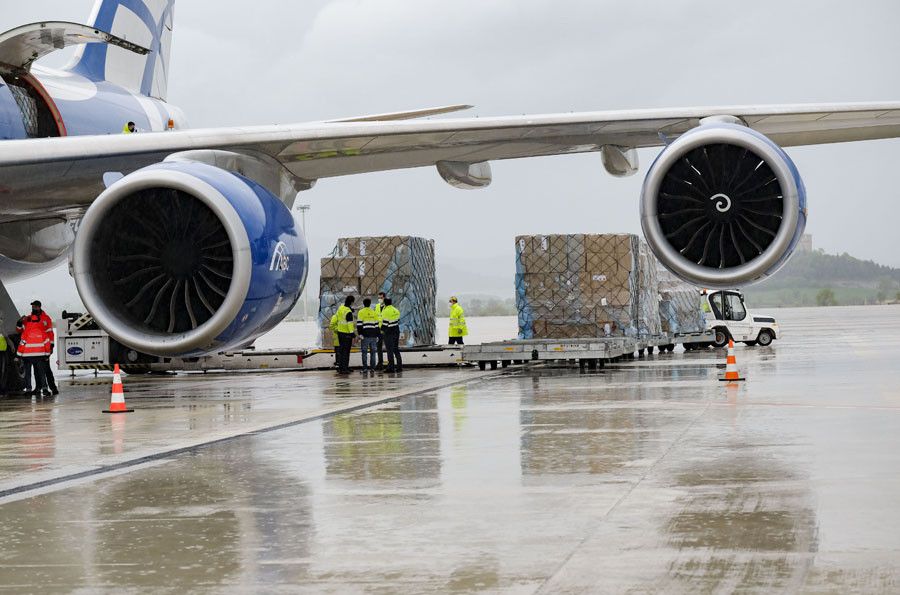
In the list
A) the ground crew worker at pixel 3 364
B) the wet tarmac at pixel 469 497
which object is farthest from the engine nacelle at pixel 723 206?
the ground crew worker at pixel 3 364

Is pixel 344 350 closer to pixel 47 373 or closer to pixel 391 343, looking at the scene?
pixel 391 343

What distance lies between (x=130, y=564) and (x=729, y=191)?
768 centimetres

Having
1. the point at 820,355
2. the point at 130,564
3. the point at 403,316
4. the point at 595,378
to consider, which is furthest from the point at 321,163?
the point at 820,355

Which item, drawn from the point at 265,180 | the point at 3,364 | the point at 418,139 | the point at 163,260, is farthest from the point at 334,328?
the point at 163,260

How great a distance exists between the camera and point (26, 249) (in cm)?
1611

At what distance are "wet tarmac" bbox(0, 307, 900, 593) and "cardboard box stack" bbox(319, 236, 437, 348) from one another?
9.43 m

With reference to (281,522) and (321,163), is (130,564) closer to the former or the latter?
(281,522)

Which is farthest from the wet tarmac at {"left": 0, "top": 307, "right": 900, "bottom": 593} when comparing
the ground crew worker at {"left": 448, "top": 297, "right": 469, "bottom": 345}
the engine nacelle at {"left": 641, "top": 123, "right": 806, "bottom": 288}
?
the ground crew worker at {"left": 448, "top": 297, "right": 469, "bottom": 345}

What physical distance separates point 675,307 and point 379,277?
31.2ft

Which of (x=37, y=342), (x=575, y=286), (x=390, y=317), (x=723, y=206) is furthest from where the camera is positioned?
(x=575, y=286)

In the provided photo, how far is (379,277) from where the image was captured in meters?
23.3

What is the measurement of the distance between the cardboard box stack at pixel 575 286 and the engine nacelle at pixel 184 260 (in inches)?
499

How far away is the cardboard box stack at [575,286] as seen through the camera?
23.5 meters

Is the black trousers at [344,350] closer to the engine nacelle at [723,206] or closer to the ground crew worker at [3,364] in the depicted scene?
the ground crew worker at [3,364]
